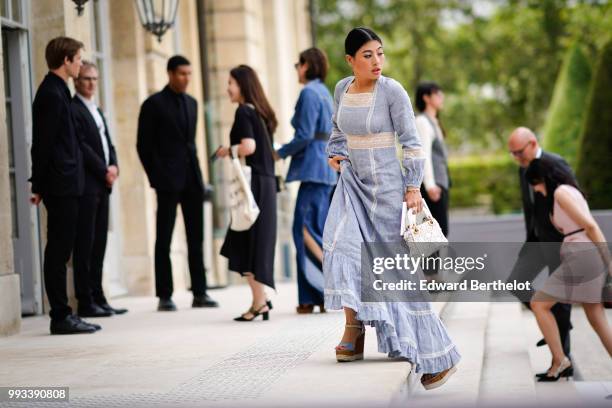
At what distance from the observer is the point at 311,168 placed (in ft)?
30.4

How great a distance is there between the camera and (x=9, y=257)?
8.31 m

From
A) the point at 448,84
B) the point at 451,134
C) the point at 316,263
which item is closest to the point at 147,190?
the point at 316,263

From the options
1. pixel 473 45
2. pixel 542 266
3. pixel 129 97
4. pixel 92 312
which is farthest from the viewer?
pixel 473 45

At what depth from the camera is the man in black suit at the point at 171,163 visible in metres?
10.0

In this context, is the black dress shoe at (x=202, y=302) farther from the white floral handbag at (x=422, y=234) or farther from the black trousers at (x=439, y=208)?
the white floral handbag at (x=422, y=234)

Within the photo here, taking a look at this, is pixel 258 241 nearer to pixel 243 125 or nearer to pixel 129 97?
pixel 243 125

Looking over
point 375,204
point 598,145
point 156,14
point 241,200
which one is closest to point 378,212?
point 375,204

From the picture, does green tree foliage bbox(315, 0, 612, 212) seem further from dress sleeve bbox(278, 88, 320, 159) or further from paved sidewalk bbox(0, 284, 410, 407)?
paved sidewalk bbox(0, 284, 410, 407)

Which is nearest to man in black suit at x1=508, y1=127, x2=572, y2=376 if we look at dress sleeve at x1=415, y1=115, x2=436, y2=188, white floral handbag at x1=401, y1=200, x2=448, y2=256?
dress sleeve at x1=415, y1=115, x2=436, y2=188

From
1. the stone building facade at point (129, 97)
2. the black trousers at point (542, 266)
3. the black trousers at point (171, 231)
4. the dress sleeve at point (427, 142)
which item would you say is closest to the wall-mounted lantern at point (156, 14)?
the stone building facade at point (129, 97)

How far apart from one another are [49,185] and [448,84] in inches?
1259

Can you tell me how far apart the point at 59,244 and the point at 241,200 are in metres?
1.36

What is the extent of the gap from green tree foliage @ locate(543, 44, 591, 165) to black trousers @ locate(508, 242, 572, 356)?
12.8 m

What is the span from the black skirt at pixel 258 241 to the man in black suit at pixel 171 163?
115 cm
